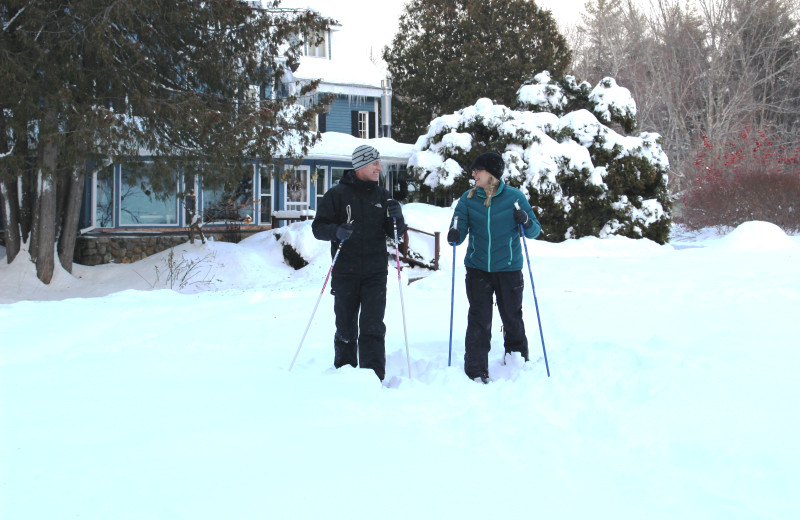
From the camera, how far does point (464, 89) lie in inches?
1137

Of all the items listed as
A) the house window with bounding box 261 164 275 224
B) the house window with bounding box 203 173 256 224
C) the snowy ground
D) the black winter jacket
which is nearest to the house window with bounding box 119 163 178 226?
the house window with bounding box 203 173 256 224

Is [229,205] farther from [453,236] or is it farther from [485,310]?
[485,310]

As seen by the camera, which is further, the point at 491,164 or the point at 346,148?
the point at 346,148

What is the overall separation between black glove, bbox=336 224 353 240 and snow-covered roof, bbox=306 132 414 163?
1510 centimetres

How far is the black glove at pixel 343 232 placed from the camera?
4980mm

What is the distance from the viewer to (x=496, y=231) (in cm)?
544

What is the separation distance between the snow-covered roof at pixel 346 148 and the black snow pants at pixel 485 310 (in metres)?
14.8

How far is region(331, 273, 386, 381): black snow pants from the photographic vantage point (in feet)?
17.0

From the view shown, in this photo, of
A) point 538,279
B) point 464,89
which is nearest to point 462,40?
point 464,89

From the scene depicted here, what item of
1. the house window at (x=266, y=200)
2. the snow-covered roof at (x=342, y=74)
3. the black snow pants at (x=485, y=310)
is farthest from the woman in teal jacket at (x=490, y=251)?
the snow-covered roof at (x=342, y=74)

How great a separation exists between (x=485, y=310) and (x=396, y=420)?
169 cm

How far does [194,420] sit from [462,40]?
→ 28.2 meters

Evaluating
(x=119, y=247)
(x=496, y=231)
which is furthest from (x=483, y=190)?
(x=119, y=247)

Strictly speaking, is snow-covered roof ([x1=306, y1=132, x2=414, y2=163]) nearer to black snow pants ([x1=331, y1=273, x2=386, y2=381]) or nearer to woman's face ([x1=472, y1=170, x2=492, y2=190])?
woman's face ([x1=472, y1=170, x2=492, y2=190])
